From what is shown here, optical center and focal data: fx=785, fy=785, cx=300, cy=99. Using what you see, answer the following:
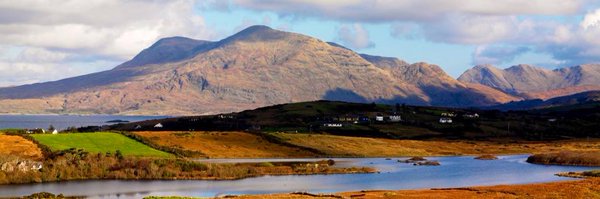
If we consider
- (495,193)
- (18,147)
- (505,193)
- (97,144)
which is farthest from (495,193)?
(97,144)

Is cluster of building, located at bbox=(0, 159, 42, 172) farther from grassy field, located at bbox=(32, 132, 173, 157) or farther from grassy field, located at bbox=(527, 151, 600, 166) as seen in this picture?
grassy field, located at bbox=(527, 151, 600, 166)

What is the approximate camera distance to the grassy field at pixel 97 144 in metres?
177

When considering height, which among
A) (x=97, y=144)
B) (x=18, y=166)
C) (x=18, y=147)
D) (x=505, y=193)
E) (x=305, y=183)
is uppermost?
(x=18, y=147)

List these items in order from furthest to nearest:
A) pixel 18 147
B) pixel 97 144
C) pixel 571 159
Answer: pixel 571 159 < pixel 97 144 < pixel 18 147

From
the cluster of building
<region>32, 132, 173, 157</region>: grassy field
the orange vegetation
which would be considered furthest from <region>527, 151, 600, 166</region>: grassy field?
the cluster of building

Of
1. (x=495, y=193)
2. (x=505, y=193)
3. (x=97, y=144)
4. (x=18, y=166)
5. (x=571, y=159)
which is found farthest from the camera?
(x=571, y=159)

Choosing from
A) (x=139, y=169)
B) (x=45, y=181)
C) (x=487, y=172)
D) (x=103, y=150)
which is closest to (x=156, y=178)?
(x=139, y=169)

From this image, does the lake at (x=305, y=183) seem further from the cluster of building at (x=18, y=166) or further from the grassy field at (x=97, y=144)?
the grassy field at (x=97, y=144)

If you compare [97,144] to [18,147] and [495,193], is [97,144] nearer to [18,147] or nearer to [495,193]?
Answer: [18,147]

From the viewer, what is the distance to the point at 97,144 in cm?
18550

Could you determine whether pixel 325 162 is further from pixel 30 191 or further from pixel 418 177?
pixel 30 191

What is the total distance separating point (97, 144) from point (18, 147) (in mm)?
22905

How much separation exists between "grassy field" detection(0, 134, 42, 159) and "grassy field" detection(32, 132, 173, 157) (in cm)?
379

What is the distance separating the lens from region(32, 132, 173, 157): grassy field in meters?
177
